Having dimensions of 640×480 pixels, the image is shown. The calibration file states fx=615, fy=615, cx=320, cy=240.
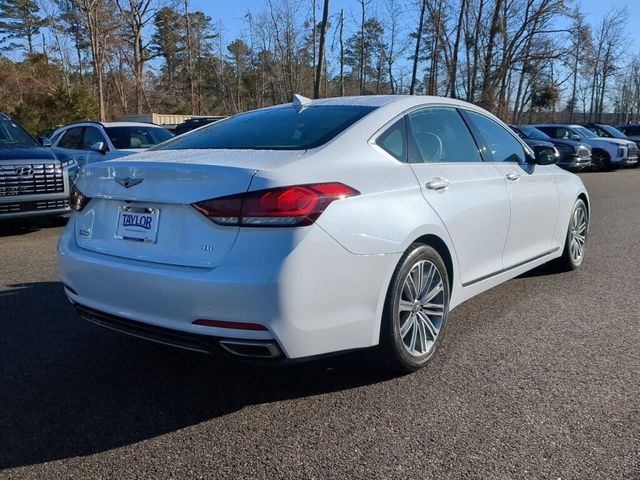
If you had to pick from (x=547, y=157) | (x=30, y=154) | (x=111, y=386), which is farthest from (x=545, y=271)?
(x=30, y=154)

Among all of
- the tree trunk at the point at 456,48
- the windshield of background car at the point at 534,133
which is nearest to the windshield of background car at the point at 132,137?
the windshield of background car at the point at 534,133

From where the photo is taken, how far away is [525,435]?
9.36 ft

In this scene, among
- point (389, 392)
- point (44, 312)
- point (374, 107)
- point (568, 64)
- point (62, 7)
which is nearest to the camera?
point (389, 392)

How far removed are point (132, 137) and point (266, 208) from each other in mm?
9123

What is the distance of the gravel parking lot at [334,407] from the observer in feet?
8.62

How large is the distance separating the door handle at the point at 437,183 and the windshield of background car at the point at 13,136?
711 centimetres

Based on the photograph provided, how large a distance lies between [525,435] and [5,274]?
5133 millimetres

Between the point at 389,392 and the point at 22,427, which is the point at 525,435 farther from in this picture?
the point at 22,427

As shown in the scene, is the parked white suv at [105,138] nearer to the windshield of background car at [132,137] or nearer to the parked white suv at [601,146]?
the windshield of background car at [132,137]

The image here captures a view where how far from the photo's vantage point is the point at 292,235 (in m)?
2.78

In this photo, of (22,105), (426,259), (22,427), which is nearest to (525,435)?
(426,259)

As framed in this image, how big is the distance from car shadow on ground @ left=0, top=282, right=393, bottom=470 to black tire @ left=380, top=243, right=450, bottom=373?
13cm

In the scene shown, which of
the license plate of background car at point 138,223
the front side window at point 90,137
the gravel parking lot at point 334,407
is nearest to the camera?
the gravel parking lot at point 334,407

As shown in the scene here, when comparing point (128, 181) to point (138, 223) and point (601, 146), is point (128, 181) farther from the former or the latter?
point (601, 146)
